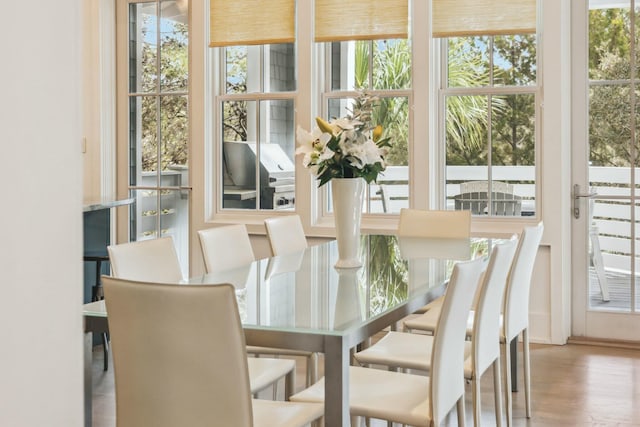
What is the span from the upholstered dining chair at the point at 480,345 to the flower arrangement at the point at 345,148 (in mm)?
690

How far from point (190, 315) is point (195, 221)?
4350 mm

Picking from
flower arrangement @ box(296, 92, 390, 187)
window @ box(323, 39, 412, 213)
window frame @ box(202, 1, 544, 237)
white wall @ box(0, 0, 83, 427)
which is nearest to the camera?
white wall @ box(0, 0, 83, 427)

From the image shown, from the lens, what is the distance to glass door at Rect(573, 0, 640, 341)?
17.1ft

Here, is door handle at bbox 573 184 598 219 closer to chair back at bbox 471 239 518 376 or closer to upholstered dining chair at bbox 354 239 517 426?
upholstered dining chair at bbox 354 239 517 426

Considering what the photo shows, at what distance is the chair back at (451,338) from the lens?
7.56 ft

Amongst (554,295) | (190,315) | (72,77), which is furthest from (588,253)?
(72,77)

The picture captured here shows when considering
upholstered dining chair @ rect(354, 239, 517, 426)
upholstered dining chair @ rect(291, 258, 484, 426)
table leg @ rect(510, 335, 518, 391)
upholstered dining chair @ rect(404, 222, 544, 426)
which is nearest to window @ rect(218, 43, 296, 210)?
table leg @ rect(510, 335, 518, 391)

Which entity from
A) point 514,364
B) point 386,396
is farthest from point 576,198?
point 386,396

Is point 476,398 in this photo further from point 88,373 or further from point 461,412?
point 88,373

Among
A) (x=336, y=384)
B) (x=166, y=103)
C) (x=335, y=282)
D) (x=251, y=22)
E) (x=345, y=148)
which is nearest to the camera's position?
(x=336, y=384)

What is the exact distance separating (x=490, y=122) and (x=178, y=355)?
3978 mm

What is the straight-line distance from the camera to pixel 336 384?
2.10m

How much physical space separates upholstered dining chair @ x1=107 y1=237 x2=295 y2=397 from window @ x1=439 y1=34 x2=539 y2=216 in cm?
288

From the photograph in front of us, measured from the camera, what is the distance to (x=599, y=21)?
5305 millimetres
